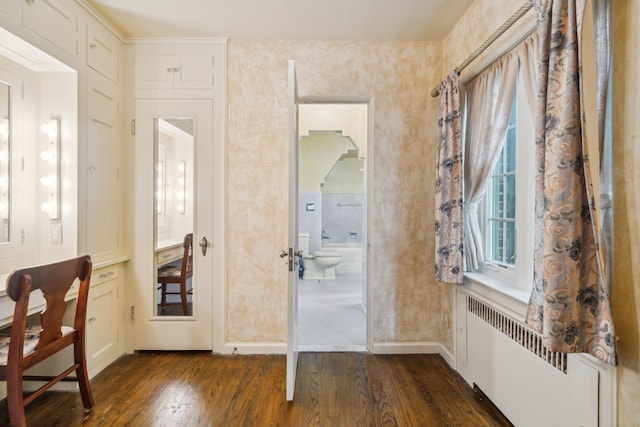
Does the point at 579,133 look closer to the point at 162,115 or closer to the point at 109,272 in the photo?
the point at 162,115

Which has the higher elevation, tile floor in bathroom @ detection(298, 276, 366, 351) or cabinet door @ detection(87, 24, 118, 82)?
cabinet door @ detection(87, 24, 118, 82)

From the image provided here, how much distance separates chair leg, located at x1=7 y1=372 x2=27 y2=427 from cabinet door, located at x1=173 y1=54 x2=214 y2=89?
6.98ft

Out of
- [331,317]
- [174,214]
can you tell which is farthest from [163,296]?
[331,317]

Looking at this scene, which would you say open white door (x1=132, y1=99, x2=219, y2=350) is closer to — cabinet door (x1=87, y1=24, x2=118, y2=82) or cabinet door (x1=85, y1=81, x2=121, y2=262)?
cabinet door (x1=85, y1=81, x2=121, y2=262)

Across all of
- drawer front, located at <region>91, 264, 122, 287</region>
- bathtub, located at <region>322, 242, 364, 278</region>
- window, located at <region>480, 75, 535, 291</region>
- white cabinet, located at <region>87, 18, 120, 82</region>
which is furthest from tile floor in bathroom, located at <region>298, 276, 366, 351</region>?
white cabinet, located at <region>87, 18, 120, 82</region>

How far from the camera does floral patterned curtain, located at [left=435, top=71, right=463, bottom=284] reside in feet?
7.04

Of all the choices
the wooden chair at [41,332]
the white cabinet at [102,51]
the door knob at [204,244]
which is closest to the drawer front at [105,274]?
the wooden chair at [41,332]

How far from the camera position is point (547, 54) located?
4.28ft

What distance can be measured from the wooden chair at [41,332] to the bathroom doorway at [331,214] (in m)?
1.96

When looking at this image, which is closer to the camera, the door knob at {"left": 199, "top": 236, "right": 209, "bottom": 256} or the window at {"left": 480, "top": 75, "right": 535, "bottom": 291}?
the window at {"left": 480, "top": 75, "right": 535, "bottom": 291}

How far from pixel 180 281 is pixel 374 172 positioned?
1844 mm

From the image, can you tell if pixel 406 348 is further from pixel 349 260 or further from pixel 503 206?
pixel 349 260

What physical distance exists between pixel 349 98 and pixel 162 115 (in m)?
1.54

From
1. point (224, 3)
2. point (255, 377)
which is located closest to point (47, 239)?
point (255, 377)
